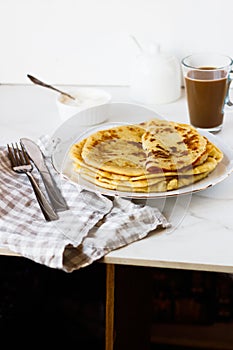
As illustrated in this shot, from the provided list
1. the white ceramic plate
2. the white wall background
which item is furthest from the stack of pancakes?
the white wall background

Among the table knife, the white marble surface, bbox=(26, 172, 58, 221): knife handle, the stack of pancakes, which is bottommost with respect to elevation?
the white marble surface

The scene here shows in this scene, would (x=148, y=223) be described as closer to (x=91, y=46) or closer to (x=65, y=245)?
(x=65, y=245)

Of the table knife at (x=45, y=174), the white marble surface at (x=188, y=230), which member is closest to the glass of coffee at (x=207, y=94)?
the white marble surface at (x=188, y=230)

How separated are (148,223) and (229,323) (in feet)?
2.74

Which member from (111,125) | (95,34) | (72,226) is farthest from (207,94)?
(72,226)

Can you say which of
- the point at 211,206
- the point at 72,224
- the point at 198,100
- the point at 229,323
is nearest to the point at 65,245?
the point at 72,224

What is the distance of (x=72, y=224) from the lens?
1.03 metres

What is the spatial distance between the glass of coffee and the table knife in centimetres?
35

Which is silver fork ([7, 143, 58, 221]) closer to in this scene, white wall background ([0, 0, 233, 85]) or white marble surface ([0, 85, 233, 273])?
white marble surface ([0, 85, 233, 273])

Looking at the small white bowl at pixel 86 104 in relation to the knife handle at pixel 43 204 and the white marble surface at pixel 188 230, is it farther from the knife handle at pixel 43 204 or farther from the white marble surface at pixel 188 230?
the knife handle at pixel 43 204

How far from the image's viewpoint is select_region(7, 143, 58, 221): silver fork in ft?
3.48

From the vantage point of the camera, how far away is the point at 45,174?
3.90ft

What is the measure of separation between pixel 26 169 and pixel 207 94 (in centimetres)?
42

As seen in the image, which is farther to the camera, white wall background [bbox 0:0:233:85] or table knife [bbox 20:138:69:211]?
white wall background [bbox 0:0:233:85]
